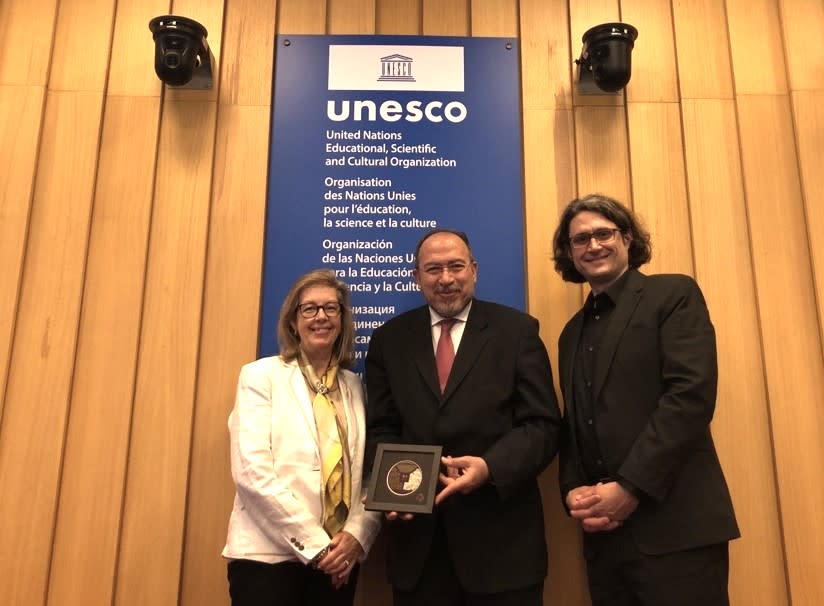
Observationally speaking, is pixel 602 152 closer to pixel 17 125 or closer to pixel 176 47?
pixel 176 47

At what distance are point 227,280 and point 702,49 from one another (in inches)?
101

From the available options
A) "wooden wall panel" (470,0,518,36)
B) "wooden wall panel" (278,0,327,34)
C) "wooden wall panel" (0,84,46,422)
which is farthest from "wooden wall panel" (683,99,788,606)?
"wooden wall panel" (0,84,46,422)

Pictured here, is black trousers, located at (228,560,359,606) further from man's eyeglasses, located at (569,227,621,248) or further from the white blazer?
man's eyeglasses, located at (569,227,621,248)

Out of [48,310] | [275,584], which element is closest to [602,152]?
[275,584]

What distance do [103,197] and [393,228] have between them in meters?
1.37

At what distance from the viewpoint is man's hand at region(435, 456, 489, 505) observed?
1851 millimetres

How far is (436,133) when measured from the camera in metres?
2.84

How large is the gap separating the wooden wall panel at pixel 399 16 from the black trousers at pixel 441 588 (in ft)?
7.65

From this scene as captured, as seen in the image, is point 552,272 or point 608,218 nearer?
point 608,218

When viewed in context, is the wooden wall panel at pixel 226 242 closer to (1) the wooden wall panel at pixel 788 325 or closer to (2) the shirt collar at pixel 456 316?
(1) the wooden wall panel at pixel 788 325

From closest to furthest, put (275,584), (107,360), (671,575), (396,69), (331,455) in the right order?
(671,575) < (275,584) < (331,455) < (107,360) < (396,69)

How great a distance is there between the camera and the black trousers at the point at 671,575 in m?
1.72

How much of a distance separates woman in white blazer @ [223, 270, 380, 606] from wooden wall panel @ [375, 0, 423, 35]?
143 cm

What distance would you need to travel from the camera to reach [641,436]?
179cm
